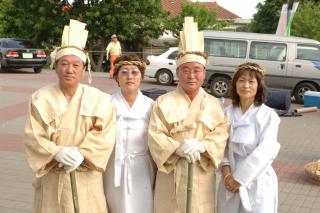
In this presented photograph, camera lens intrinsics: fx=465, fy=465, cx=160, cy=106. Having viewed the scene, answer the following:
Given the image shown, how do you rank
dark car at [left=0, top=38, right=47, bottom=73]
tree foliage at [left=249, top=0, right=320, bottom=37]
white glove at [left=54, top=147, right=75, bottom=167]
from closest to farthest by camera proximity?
white glove at [left=54, top=147, right=75, bottom=167], dark car at [left=0, top=38, right=47, bottom=73], tree foliage at [left=249, top=0, right=320, bottom=37]

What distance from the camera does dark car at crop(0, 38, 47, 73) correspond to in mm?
17578

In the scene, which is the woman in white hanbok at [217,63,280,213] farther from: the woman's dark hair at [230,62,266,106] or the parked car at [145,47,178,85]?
the parked car at [145,47,178,85]

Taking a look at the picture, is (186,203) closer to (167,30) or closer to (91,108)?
(91,108)

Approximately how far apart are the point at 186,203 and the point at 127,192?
41 cm

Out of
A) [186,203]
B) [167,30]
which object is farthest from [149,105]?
[167,30]

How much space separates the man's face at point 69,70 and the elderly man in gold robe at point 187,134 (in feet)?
1.82

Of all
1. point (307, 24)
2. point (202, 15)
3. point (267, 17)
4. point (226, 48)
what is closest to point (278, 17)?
point (267, 17)

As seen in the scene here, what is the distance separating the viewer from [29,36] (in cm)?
2364

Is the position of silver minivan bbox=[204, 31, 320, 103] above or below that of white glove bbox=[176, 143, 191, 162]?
above

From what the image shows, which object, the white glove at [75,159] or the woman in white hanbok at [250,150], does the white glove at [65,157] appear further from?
the woman in white hanbok at [250,150]

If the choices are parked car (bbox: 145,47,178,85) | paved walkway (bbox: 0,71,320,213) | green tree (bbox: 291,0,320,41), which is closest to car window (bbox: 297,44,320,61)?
paved walkway (bbox: 0,71,320,213)

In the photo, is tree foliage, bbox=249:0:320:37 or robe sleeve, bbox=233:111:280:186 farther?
tree foliage, bbox=249:0:320:37

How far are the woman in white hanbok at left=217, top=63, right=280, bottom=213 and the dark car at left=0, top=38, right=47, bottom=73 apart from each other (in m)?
15.7

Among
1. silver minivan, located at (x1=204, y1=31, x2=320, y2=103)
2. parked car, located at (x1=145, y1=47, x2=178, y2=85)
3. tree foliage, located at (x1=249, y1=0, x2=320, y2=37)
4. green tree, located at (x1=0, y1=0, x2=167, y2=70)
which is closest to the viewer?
silver minivan, located at (x1=204, y1=31, x2=320, y2=103)
